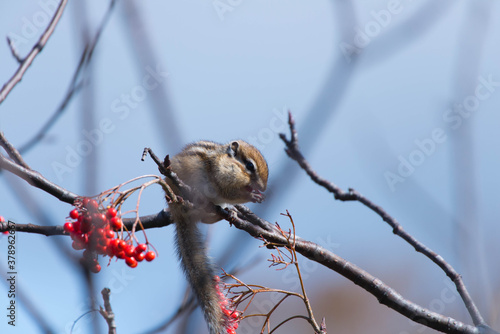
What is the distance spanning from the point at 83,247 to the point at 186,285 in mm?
1024

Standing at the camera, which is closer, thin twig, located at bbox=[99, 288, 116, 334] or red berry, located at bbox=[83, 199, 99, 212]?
thin twig, located at bbox=[99, 288, 116, 334]

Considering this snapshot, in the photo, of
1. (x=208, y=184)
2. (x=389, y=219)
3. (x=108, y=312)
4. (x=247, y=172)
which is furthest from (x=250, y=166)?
(x=108, y=312)

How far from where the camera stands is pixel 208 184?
4.29 m

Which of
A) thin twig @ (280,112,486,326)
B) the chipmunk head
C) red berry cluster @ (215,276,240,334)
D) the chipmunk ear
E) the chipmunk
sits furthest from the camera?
the chipmunk ear

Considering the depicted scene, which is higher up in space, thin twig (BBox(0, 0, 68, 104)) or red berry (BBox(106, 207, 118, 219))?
thin twig (BBox(0, 0, 68, 104))

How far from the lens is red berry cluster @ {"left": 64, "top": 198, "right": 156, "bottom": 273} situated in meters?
2.23

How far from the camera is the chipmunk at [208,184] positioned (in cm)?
331

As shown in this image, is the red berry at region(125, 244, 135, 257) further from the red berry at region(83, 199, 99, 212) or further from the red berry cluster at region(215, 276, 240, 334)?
the red berry cluster at region(215, 276, 240, 334)

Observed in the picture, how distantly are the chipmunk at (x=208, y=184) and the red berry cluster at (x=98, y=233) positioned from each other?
2.48 ft

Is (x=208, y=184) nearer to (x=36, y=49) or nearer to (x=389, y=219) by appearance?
(x=389, y=219)

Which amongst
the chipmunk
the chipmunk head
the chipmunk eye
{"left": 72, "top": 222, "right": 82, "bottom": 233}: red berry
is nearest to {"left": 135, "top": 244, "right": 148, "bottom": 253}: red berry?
{"left": 72, "top": 222, "right": 82, "bottom": 233}: red berry

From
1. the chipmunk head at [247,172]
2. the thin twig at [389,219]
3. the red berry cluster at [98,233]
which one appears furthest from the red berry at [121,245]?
the chipmunk head at [247,172]

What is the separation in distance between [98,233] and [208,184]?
2076 millimetres

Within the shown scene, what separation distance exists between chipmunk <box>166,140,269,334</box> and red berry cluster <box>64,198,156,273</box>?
0.76 metres
